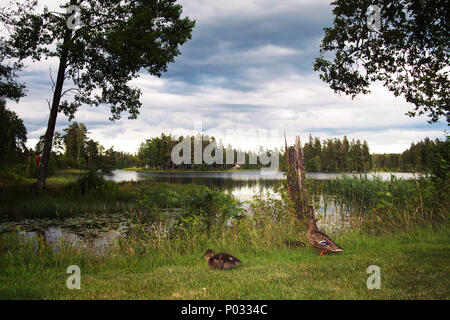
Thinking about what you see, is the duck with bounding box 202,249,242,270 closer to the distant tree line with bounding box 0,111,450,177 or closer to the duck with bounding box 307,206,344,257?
the duck with bounding box 307,206,344,257

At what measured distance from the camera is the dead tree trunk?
11.2 m

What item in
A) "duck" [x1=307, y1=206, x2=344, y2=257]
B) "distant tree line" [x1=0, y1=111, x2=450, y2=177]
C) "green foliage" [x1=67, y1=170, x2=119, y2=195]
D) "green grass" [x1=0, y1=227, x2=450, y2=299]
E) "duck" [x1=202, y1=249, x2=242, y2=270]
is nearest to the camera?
"green grass" [x1=0, y1=227, x2=450, y2=299]

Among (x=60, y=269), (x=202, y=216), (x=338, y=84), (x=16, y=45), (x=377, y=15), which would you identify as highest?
(x=16, y=45)

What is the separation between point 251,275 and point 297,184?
587 centimetres

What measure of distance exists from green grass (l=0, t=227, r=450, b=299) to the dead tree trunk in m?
2.60

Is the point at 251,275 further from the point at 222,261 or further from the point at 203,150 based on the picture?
the point at 203,150

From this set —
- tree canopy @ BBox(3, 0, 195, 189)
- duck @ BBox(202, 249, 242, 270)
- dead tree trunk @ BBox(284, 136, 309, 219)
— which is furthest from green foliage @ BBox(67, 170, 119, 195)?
duck @ BBox(202, 249, 242, 270)

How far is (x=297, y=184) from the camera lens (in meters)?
11.5

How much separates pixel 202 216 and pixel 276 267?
3718 millimetres

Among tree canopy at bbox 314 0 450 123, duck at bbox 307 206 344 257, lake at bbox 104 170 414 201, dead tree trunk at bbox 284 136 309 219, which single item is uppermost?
tree canopy at bbox 314 0 450 123

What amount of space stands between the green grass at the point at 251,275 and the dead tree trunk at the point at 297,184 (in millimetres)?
2602
